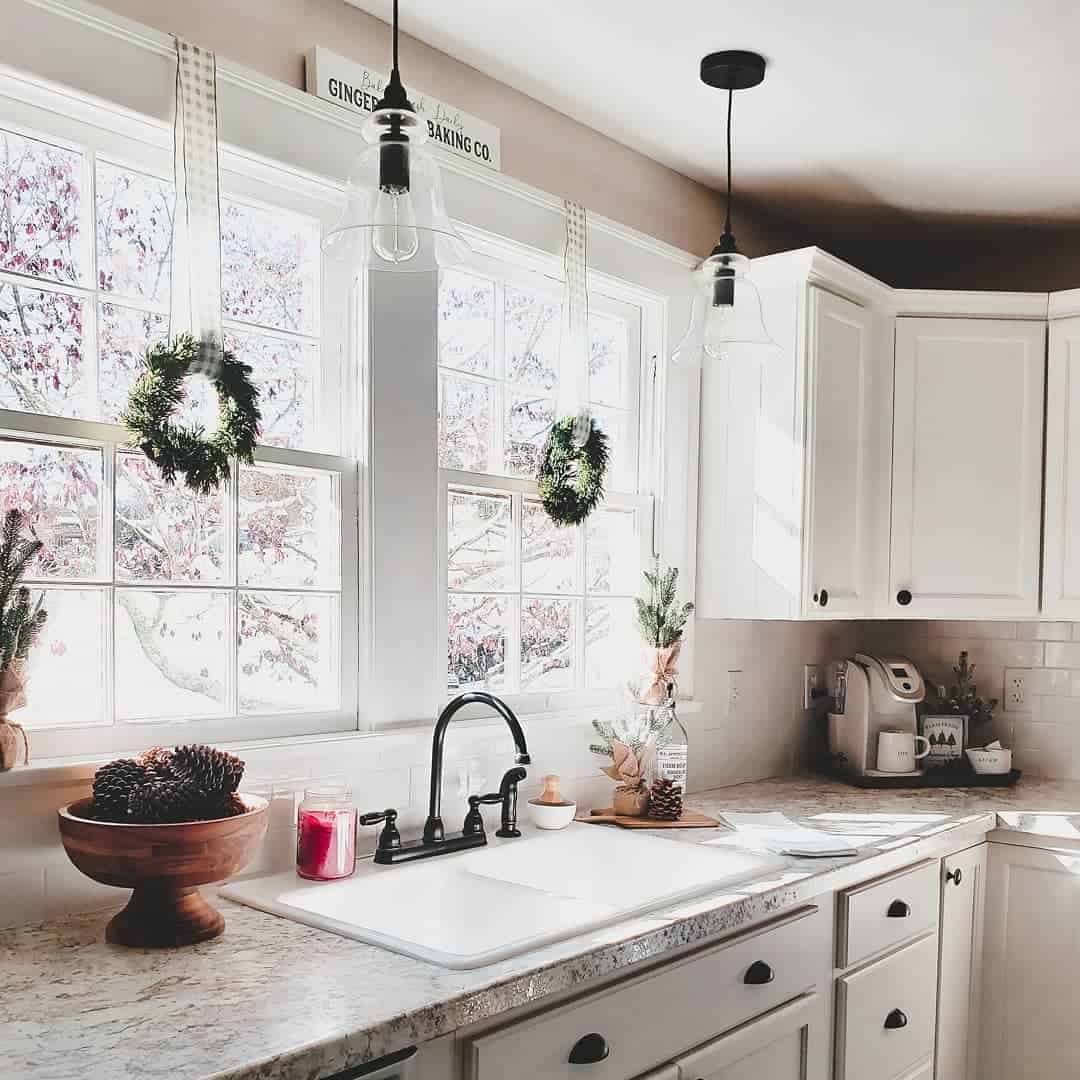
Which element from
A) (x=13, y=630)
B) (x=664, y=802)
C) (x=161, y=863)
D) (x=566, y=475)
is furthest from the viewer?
(x=566, y=475)

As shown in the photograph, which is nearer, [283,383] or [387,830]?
[387,830]

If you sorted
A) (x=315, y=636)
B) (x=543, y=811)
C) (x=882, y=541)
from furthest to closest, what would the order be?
1. (x=882, y=541)
2. (x=543, y=811)
3. (x=315, y=636)

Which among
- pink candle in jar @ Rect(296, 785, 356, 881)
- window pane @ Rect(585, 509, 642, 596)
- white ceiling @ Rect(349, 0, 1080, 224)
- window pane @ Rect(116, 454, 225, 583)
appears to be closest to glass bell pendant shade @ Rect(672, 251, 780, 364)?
white ceiling @ Rect(349, 0, 1080, 224)

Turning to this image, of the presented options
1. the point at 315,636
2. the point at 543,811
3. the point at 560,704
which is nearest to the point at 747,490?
the point at 560,704

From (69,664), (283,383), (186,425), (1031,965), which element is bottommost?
(1031,965)

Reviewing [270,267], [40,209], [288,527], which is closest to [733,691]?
Result: [288,527]

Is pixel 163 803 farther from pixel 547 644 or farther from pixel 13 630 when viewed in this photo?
pixel 547 644

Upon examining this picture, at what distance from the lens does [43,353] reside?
6.17 ft

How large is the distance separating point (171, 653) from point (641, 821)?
1117mm

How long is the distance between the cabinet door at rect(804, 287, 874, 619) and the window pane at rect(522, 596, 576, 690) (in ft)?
2.10

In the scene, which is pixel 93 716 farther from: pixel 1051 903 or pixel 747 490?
pixel 1051 903

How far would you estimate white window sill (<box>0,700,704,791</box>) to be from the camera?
1724 mm

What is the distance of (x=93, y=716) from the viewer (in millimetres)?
1920

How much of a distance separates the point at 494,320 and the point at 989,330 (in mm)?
1570
